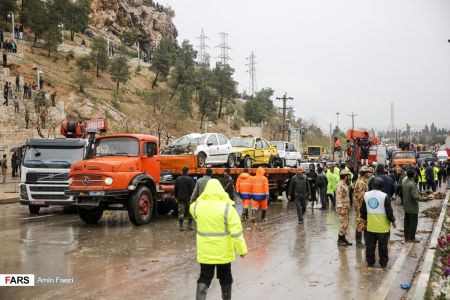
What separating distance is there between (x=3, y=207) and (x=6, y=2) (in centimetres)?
4504

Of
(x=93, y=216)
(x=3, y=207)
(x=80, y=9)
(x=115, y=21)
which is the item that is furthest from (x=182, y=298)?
(x=115, y=21)

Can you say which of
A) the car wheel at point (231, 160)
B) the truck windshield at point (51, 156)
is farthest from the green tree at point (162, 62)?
the truck windshield at point (51, 156)

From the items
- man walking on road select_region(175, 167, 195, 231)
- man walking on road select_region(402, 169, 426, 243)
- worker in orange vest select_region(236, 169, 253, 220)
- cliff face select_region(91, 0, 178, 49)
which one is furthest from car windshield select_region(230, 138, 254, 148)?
cliff face select_region(91, 0, 178, 49)

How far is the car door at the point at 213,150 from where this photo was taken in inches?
682

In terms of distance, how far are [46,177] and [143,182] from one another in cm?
381

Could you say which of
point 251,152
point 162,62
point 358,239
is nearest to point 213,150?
point 251,152

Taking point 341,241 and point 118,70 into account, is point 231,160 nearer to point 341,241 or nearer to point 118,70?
point 341,241

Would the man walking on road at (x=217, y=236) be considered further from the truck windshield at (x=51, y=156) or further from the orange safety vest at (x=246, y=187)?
the truck windshield at (x=51, y=156)

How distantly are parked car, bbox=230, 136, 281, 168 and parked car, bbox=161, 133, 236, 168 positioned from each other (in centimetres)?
108

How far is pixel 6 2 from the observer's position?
5500 centimetres

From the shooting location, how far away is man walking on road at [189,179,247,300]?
5504 millimetres

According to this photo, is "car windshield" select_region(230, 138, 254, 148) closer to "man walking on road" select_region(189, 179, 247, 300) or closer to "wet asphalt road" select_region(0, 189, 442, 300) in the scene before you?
"wet asphalt road" select_region(0, 189, 442, 300)

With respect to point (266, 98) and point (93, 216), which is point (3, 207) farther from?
point (266, 98)

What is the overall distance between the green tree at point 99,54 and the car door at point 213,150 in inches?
1625
